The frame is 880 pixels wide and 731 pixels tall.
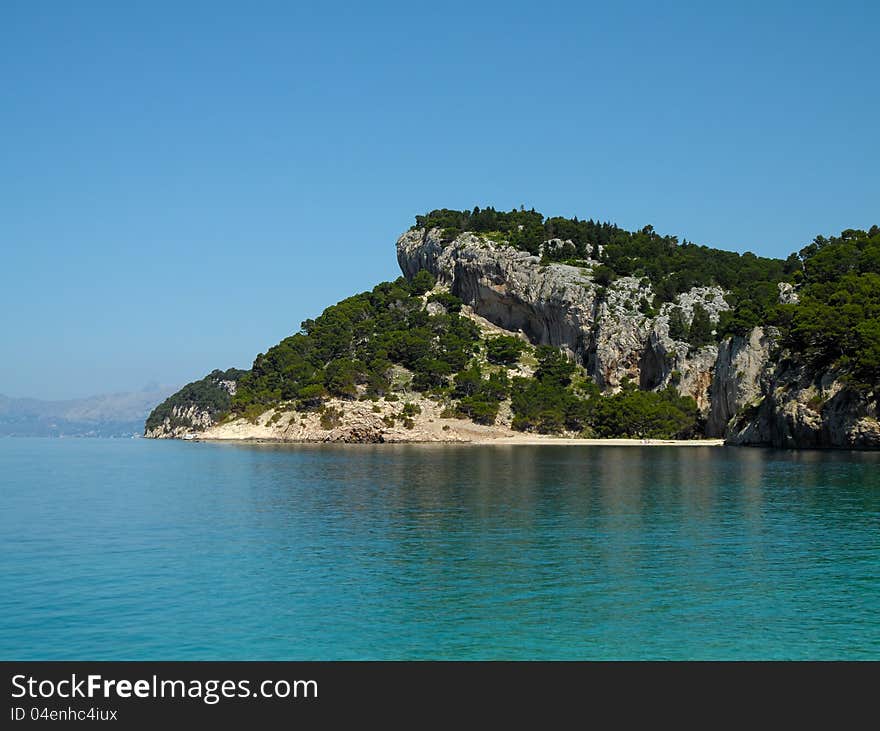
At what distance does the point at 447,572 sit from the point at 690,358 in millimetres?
131960

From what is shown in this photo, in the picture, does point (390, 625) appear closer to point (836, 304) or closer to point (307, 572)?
point (307, 572)

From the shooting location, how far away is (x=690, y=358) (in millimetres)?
155000

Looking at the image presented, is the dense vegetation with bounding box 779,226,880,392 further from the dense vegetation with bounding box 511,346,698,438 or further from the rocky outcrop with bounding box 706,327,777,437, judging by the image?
the dense vegetation with bounding box 511,346,698,438

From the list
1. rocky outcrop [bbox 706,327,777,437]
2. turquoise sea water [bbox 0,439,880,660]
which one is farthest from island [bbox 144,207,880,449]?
turquoise sea water [bbox 0,439,880,660]

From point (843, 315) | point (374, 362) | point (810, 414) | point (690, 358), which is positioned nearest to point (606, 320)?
point (690, 358)

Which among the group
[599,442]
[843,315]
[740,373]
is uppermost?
[843,315]

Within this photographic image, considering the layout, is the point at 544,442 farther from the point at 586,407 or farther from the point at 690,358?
the point at 690,358

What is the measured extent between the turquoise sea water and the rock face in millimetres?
41243

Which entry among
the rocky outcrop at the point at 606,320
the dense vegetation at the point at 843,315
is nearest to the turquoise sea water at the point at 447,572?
the dense vegetation at the point at 843,315

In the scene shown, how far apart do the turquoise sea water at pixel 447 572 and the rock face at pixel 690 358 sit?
41243mm

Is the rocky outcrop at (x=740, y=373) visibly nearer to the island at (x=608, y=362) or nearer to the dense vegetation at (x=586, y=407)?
the island at (x=608, y=362)

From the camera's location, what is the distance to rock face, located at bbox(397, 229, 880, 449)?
100625 millimetres

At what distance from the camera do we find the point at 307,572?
30.9 meters

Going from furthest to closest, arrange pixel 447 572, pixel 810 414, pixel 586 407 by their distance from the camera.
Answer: pixel 586 407 → pixel 810 414 → pixel 447 572
